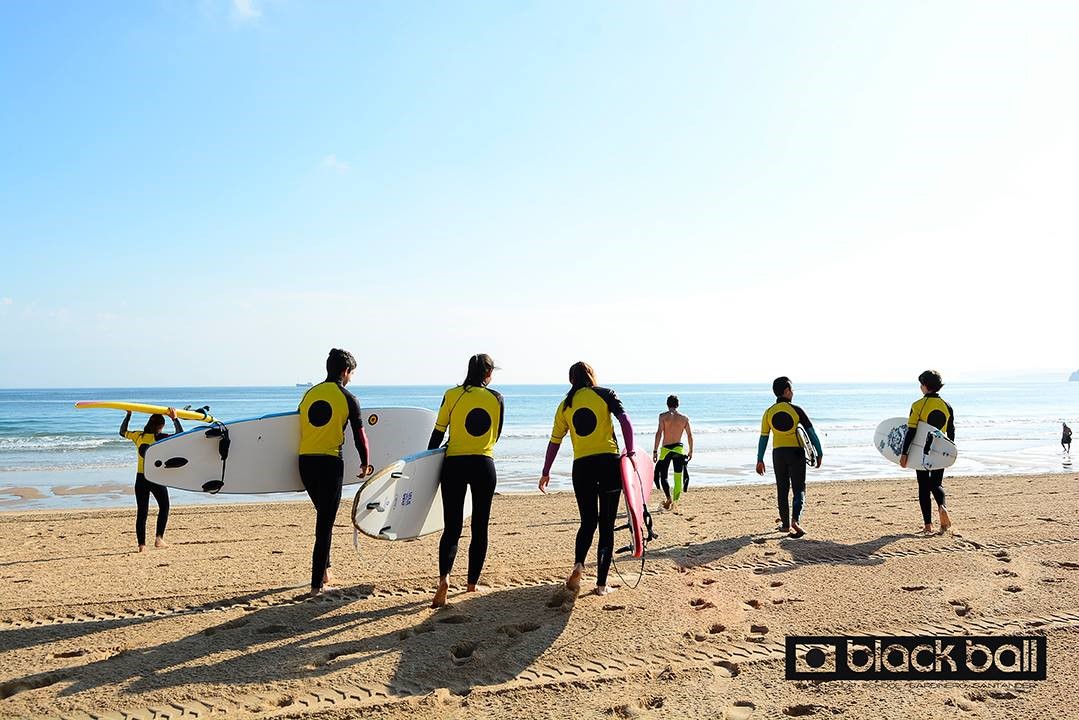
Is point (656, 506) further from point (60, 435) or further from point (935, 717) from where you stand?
point (60, 435)

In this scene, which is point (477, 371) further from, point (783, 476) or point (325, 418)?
point (783, 476)

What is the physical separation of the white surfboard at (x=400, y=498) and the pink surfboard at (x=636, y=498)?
3.49ft

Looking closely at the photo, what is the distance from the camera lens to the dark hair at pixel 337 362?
501 cm

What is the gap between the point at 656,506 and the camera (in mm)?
9469

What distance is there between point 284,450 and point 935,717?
15.9 feet

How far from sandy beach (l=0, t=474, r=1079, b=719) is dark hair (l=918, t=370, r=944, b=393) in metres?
1.38

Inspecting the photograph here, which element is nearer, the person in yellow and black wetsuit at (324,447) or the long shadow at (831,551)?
the person in yellow and black wetsuit at (324,447)

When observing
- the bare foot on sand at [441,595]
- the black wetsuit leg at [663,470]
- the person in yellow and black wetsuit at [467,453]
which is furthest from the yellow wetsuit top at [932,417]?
the bare foot on sand at [441,595]

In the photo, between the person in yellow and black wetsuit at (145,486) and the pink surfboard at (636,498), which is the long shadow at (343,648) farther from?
the person in yellow and black wetsuit at (145,486)

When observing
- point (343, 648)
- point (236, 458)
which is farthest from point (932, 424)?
point (236, 458)

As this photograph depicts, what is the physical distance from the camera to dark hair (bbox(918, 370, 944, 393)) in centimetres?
675

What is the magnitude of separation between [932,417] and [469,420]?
486 cm

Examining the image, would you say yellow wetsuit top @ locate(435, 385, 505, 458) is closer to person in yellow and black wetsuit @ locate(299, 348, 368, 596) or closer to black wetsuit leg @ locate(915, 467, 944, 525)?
person in yellow and black wetsuit @ locate(299, 348, 368, 596)

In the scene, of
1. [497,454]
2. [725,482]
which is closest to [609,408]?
[725,482]
